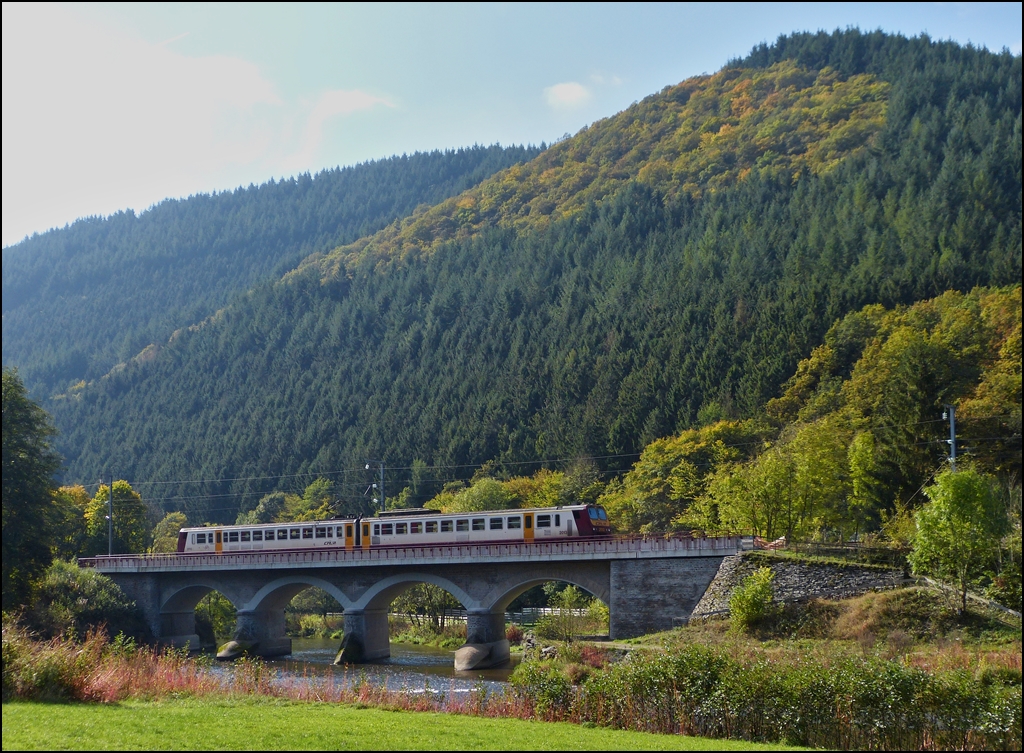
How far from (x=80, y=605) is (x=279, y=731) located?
44.4 m

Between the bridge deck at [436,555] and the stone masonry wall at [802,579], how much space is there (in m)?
1.99

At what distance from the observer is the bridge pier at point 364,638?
194 ft

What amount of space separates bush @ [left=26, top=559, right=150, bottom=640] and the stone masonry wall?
33609 mm

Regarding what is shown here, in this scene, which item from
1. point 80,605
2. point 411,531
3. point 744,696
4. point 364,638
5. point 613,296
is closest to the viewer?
point 744,696

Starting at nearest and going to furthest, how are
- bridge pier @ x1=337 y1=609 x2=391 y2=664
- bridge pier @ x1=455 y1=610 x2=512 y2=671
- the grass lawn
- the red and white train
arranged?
1. the grass lawn
2. bridge pier @ x1=455 y1=610 x2=512 y2=671
3. the red and white train
4. bridge pier @ x1=337 y1=609 x2=391 y2=664

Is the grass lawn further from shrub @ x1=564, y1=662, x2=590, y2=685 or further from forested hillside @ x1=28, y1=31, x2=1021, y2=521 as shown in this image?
forested hillside @ x1=28, y1=31, x2=1021, y2=521

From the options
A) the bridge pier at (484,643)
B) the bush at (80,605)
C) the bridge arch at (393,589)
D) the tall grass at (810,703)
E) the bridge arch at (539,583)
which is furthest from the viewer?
the bridge arch at (393,589)

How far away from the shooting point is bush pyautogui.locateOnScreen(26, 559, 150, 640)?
54.5 meters

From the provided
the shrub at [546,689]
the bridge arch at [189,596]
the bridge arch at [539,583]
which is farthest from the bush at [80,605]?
the shrub at [546,689]

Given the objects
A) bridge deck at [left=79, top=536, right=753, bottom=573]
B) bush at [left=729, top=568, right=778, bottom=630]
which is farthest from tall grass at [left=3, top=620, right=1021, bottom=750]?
bridge deck at [left=79, top=536, right=753, bottom=573]

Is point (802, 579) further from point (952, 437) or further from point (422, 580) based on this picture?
point (422, 580)

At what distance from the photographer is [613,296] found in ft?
431

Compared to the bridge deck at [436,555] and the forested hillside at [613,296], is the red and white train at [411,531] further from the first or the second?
the forested hillside at [613,296]

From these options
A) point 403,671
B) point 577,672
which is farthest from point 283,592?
point 577,672
